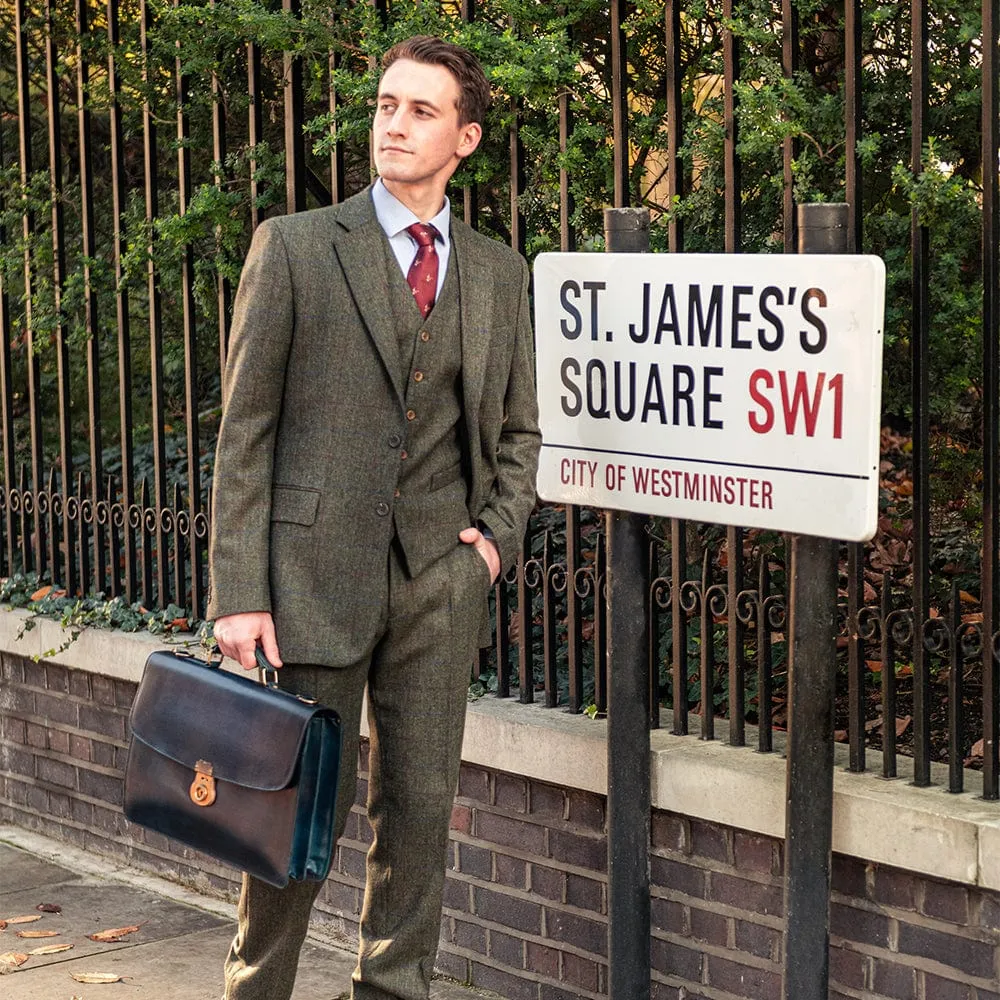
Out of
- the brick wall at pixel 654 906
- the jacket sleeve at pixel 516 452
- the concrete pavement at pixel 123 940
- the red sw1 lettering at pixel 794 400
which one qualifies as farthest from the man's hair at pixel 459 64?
the concrete pavement at pixel 123 940

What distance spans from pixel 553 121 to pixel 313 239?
4.48ft

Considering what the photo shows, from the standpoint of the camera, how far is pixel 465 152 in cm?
380

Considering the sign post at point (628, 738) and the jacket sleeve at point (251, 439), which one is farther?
the sign post at point (628, 738)

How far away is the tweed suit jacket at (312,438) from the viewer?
11.8 ft

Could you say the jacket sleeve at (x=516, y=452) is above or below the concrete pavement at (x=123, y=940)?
above

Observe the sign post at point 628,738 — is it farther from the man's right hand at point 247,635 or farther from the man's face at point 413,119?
the man's right hand at point 247,635

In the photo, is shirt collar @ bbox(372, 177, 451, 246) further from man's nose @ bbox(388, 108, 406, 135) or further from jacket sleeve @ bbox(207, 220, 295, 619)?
jacket sleeve @ bbox(207, 220, 295, 619)

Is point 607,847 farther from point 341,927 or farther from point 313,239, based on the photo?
point 313,239

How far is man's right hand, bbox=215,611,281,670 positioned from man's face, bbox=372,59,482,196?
3.25ft

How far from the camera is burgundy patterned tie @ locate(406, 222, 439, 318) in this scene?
3.78 m

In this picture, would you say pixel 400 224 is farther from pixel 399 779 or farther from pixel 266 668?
pixel 399 779

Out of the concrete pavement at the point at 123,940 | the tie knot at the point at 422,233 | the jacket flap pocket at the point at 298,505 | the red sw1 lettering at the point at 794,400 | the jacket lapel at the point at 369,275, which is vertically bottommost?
the concrete pavement at the point at 123,940

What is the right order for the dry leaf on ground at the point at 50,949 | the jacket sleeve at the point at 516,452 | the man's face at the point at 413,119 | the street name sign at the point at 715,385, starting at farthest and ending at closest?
the dry leaf on ground at the point at 50,949 → the jacket sleeve at the point at 516,452 → the man's face at the point at 413,119 → the street name sign at the point at 715,385

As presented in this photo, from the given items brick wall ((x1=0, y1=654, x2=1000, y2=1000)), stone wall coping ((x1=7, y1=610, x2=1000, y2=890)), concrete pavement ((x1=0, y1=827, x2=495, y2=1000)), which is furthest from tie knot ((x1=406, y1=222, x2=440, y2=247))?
concrete pavement ((x1=0, y1=827, x2=495, y2=1000))
